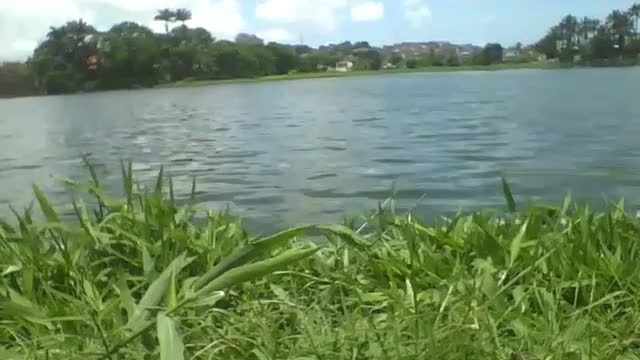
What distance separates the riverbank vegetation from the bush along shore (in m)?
22.5

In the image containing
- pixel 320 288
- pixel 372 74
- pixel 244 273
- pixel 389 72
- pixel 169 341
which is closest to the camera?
pixel 169 341

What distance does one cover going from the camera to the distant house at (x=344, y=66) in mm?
53388

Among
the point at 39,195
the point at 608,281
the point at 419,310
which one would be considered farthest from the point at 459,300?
the point at 39,195

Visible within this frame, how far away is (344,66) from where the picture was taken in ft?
180

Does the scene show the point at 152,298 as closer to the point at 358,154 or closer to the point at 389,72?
the point at 358,154

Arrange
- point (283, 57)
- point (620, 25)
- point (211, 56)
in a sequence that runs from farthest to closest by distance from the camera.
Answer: point (283, 57) → point (211, 56) → point (620, 25)

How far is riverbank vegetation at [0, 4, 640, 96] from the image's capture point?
2983 cm

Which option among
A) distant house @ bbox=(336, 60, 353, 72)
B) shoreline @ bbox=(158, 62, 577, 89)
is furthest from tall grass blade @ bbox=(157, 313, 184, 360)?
distant house @ bbox=(336, 60, 353, 72)

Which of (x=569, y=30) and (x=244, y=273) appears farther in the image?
(x=569, y=30)

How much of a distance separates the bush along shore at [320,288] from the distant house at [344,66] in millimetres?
50057

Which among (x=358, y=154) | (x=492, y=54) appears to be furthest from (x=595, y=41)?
(x=358, y=154)

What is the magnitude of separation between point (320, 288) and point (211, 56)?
4089 cm

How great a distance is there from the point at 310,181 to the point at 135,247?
25.0 ft

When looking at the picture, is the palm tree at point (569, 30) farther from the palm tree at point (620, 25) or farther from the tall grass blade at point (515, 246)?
the tall grass blade at point (515, 246)
